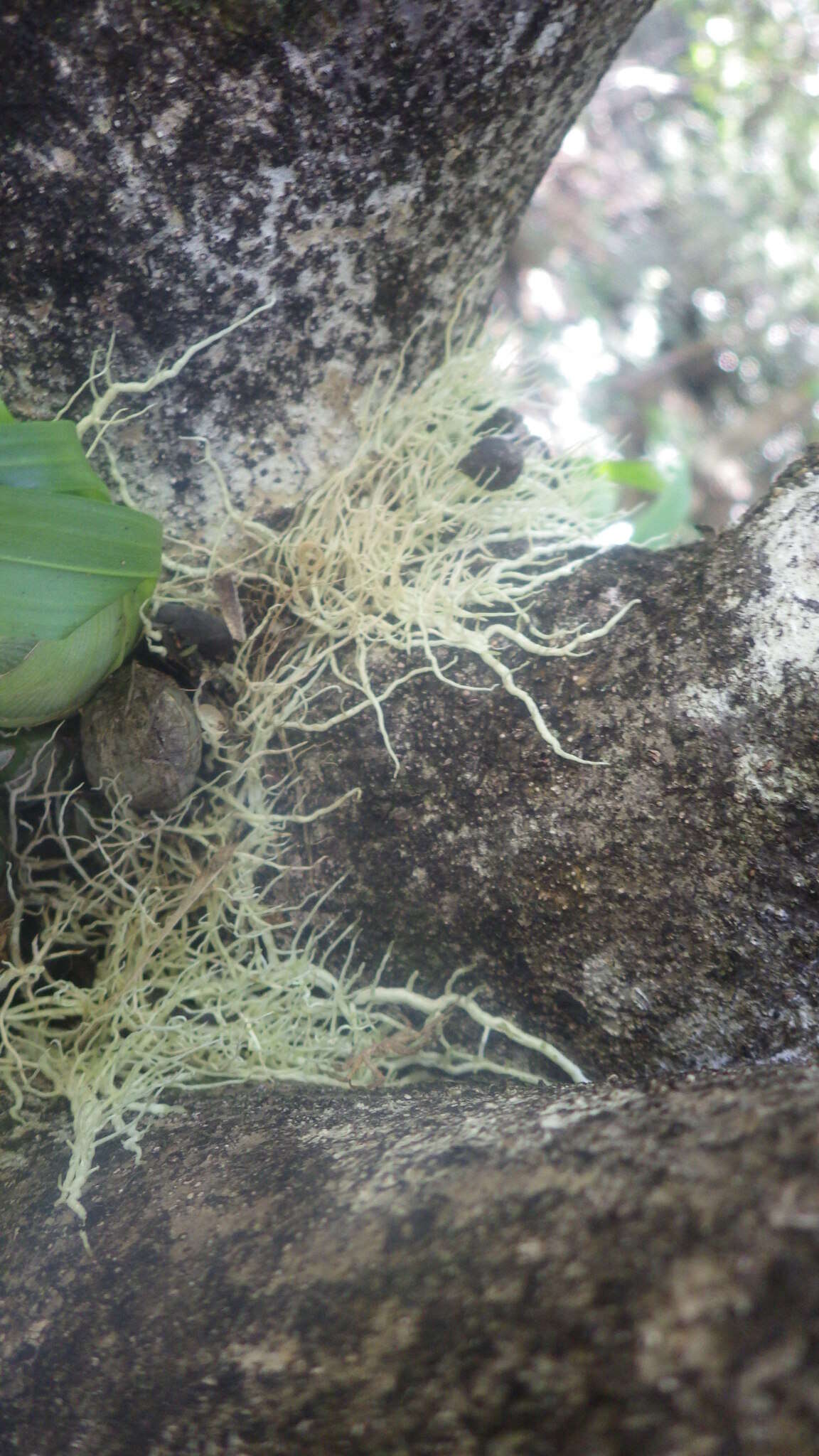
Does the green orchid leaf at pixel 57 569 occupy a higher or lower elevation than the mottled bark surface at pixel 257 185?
lower

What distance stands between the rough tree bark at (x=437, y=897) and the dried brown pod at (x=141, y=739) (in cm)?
13

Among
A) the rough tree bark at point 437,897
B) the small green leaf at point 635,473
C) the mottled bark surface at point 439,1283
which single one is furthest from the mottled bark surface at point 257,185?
the small green leaf at point 635,473

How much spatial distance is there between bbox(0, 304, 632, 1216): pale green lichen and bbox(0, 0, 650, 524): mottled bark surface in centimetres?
6

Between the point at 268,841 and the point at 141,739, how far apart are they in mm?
151

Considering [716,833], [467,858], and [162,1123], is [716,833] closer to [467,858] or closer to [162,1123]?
[467,858]

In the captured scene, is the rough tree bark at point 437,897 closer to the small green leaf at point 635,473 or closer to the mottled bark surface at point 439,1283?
the mottled bark surface at point 439,1283

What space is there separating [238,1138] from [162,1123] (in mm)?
79

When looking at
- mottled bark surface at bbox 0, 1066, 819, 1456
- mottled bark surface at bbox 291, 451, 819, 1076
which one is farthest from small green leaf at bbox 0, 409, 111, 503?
mottled bark surface at bbox 0, 1066, 819, 1456

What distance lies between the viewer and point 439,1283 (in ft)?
1.59

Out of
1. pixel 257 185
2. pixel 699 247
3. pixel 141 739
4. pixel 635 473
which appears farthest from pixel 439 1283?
pixel 699 247

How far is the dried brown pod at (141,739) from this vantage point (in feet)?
2.66

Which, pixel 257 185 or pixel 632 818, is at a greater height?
pixel 257 185

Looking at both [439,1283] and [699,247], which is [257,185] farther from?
[699,247]

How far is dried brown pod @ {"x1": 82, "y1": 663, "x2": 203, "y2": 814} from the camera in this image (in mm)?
811
